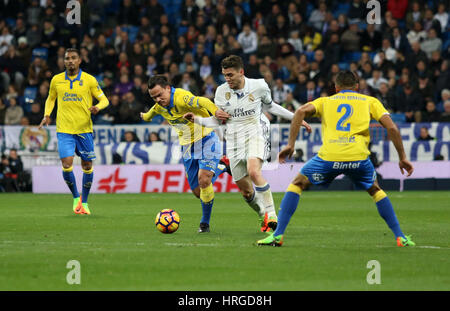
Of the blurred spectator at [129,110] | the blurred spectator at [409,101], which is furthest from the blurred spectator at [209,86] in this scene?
the blurred spectator at [409,101]

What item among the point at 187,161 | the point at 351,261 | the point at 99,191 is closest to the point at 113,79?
the point at 99,191

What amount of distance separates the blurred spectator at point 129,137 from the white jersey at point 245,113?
12754 mm

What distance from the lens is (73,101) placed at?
1459cm

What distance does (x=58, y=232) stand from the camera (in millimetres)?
11266

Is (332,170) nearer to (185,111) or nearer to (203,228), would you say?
(203,228)

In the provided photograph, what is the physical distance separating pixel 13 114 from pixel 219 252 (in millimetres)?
17671

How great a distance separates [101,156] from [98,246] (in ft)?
47.1

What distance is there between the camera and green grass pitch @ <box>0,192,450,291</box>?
6938 millimetres

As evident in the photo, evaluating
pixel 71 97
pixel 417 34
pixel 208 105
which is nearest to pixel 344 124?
pixel 208 105

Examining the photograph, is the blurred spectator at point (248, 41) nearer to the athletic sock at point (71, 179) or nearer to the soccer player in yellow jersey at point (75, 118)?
the soccer player in yellow jersey at point (75, 118)

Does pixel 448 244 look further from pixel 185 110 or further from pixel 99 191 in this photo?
pixel 99 191

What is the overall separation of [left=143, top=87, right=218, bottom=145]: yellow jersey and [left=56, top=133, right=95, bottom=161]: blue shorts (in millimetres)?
2992

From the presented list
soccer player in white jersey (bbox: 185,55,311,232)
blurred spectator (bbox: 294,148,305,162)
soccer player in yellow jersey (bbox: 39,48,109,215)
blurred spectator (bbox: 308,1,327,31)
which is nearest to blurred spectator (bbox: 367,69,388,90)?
blurred spectator (bbox: 294,148,305,162)

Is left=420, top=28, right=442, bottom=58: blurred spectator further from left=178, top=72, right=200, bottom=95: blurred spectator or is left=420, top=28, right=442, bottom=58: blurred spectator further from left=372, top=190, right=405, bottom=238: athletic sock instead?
left=372, top=190, right=405, bottom=238: athletic sock
